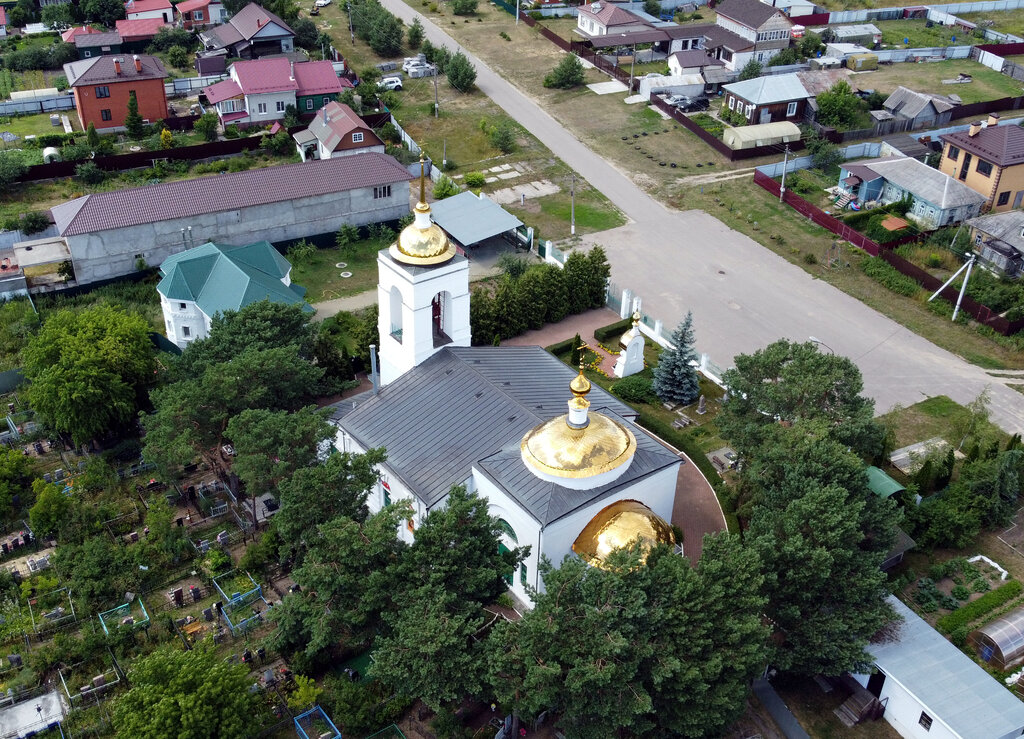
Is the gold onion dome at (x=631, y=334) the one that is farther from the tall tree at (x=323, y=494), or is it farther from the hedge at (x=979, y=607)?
the hedge at (x=979, y=607)

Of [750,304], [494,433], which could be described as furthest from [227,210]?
[750,304]

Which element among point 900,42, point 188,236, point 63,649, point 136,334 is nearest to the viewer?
point 63,649

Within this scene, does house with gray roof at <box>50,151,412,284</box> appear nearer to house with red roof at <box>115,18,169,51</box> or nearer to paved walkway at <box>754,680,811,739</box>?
house with red roof at <box>115,18,169,51</box>

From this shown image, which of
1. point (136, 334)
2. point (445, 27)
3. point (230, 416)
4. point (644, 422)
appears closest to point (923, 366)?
point (644, 422)

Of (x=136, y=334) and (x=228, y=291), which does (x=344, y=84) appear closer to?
(x=228, y=291)

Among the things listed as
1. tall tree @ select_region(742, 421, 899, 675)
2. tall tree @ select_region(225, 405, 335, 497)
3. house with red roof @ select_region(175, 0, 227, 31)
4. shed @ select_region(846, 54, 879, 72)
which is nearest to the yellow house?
shed @ select_region(846, 54, 879, 72)

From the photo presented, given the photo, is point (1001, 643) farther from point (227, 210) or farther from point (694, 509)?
point (227, 210)
